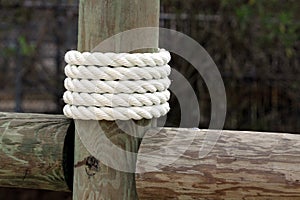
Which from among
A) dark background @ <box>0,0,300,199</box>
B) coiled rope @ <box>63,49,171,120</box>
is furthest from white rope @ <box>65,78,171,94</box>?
dark background @ <box>0,0,300,199</box>

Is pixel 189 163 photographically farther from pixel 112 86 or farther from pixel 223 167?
pixel 112 86

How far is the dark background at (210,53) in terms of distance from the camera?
3.77m

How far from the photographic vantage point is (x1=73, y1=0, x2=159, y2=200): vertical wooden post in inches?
45.6

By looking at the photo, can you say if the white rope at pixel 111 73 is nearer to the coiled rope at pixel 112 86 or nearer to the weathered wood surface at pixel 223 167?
the coiled rope at pixel 112 86

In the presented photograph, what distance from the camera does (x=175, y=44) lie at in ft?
12.3

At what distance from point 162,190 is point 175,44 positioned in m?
2.65

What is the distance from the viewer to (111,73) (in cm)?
113

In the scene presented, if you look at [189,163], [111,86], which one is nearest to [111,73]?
[111,86]

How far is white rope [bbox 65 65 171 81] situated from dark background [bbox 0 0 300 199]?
8.37ft

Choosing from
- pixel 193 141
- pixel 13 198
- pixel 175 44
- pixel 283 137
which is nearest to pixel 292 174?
pixel 283 137

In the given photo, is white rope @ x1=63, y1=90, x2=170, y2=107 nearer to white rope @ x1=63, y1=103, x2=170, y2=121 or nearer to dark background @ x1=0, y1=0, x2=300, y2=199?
white rope @ x1=63, y1=103, x2=170, y2=121

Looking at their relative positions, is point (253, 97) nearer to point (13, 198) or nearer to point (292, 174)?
point (13, 198)

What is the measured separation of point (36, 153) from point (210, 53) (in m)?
2.70

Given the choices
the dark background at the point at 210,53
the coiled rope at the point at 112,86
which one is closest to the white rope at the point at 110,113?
the coiled rope at the point at 112,86
